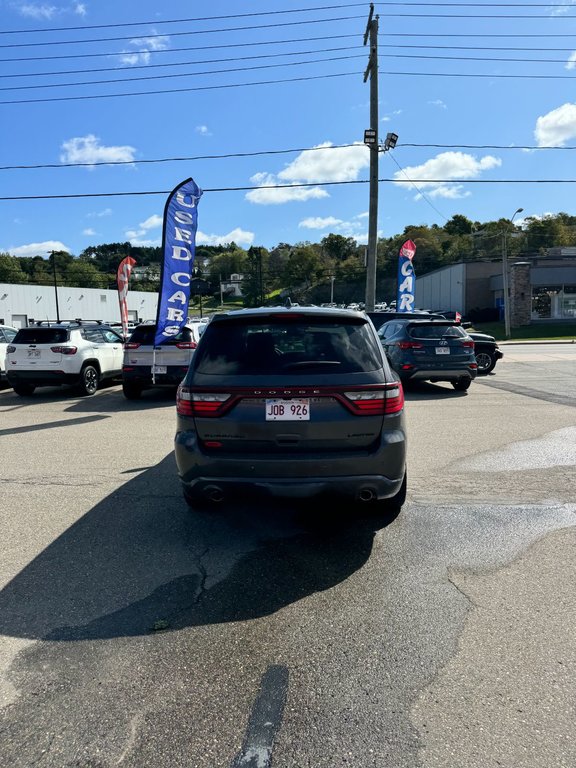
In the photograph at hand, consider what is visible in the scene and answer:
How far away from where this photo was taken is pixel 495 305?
5181 centimetres

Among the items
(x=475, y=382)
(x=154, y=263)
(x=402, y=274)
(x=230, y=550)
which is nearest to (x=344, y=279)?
(x=154, y=263)

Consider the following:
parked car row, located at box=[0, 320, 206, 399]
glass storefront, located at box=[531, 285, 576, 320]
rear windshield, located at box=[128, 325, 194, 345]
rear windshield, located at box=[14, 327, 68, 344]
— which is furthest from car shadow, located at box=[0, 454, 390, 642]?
glass storefront, located at box=[531, 285, 576, 320]

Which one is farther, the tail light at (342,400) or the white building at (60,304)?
the white building at (60,304)

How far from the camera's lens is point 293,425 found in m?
3.81

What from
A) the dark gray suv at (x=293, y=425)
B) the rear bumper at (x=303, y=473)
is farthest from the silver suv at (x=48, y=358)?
the rear bumper at (x=303, y=473)

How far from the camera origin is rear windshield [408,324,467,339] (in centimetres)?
1177

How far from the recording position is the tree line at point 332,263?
8812 centimetres

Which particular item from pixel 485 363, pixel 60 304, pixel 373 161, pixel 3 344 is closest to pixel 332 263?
pixel 60 304

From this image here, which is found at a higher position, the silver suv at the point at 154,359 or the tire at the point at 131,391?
the silver suv at the point at 154,359

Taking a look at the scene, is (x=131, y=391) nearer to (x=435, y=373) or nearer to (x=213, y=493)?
(x=435, y=373)

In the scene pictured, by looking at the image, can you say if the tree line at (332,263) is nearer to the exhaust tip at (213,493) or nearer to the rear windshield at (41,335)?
the rear windshield at (41,335)

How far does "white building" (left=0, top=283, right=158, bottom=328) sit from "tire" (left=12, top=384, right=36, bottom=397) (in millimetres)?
40218

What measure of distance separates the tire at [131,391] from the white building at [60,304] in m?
42.1

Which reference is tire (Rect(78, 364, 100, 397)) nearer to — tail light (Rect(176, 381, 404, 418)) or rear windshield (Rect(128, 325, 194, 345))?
rear windshield (Rect(128, 325, 194, 345))
